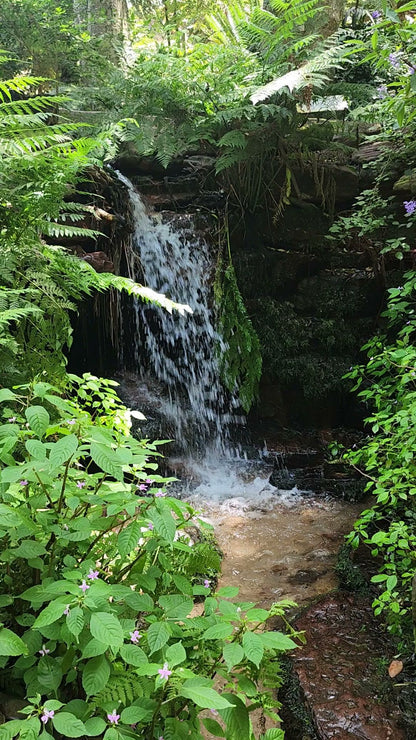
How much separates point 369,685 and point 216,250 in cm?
446

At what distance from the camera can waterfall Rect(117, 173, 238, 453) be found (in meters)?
5.33

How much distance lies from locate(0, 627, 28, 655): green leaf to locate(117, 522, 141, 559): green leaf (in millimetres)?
307

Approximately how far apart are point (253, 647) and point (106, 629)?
37 cm

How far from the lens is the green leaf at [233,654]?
1116 millimetres

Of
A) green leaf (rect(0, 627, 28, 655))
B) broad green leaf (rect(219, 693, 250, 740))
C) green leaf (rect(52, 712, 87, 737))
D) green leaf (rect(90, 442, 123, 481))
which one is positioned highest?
green leaf (rect(90, 442, 123, 481))

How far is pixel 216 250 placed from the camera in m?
5.54

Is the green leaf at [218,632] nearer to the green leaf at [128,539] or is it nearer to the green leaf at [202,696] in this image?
the green leaf at [202,696]

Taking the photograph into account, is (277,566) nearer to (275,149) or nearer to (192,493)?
(192,493)

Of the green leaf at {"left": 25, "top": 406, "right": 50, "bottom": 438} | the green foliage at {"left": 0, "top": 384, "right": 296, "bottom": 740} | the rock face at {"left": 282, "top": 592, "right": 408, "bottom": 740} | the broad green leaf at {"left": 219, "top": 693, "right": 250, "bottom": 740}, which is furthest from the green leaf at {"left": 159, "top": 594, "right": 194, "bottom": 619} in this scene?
the rock face at {"left": 282, "top": 592, "right": 408, "bottom": 740}

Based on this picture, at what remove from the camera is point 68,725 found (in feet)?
3.39

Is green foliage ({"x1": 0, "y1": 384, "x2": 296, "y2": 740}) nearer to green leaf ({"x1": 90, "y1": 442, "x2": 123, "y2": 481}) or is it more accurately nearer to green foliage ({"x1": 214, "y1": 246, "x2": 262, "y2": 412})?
green leaf ({"x1": 90, "y1": 442, "x2": 123, "y2": 481})


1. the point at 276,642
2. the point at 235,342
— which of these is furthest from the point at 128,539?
the point at 235,342

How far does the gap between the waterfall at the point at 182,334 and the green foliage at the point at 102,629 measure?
12.5ft

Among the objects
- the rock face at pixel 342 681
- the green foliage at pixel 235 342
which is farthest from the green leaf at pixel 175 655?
the green foliage at pixel 235 342
